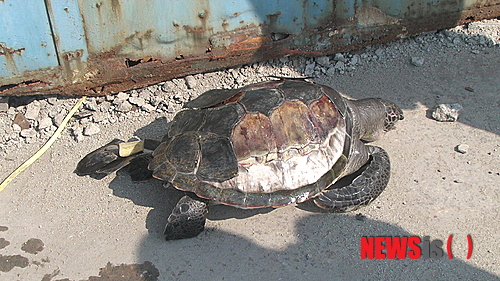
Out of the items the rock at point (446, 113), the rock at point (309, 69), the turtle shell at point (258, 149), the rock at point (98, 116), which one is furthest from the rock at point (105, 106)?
the rock at point (446, 113)

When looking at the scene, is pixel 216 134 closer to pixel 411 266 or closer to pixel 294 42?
pixel 411 266

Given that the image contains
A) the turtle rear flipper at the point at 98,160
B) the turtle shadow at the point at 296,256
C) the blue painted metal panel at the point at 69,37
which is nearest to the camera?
the turtle shadow at the point at 296,256

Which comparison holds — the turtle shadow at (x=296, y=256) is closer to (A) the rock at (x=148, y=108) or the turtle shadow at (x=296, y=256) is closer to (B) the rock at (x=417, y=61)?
(A) the rock at (x=148, y=108)

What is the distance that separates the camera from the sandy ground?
336cm

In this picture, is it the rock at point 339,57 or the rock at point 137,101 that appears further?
the rock at point 339,57

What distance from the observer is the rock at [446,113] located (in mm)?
4664

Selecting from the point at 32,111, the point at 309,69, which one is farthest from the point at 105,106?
the point at 309,69

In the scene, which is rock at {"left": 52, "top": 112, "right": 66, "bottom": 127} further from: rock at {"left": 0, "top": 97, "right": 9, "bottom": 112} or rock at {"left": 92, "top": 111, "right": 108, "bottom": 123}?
rock at {"left": 0, "top": 97, "right": 9, "bottom": 112}

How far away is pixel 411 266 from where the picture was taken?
10.8ft

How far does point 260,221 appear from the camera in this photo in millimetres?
3781

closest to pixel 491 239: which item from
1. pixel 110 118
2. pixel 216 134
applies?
pixel 216 134

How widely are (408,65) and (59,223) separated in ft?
14.9

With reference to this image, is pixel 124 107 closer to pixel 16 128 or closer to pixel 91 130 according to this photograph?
pixel 91 130

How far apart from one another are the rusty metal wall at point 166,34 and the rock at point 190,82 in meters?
0.08
